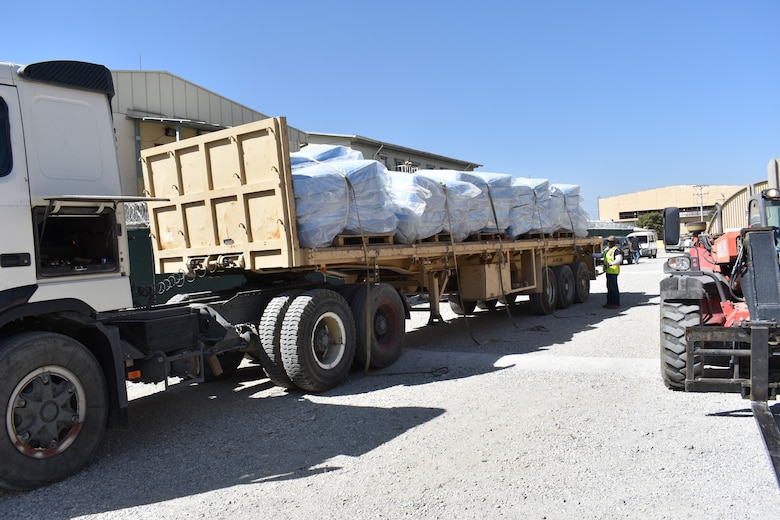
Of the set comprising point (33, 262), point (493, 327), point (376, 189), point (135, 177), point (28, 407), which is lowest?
point (493, 327)

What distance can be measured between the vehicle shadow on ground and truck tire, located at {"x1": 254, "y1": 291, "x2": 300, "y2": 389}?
26 centimetres

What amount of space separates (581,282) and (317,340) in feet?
31.7

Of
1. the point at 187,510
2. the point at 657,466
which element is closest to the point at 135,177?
the point at 187,510

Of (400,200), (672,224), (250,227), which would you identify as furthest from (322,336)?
(672,224)

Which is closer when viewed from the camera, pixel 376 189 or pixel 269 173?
pixel 269 173

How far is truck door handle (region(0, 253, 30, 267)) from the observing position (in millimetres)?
4156

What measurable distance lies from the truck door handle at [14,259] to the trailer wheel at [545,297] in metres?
10.1

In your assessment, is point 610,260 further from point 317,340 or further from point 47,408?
point 47,408

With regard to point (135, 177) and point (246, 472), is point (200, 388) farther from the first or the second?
point (135, 177)

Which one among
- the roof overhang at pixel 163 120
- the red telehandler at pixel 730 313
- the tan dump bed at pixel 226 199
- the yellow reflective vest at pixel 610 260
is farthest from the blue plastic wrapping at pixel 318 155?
the roof overhang at pixel 163 120

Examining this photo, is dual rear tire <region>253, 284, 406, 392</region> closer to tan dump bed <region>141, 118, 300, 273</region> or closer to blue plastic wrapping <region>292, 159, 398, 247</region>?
tan dump bed <region>141, 118, 300, 273</region>

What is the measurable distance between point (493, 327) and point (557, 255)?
3348 millimetres

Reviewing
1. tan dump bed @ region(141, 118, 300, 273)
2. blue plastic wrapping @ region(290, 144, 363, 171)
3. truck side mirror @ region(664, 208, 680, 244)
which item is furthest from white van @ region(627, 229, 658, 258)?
tan dump bed @ region(141, 118, 300, 273)

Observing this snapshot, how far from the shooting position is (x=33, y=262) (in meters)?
4.33
